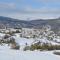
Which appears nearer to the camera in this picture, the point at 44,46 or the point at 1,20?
the point at 44,46

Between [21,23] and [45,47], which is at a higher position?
A: [45,47]

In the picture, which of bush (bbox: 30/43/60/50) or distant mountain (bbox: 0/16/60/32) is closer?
bush (bbox: 30/43/60/50)

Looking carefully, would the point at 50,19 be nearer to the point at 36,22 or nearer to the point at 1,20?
the point at 36,22

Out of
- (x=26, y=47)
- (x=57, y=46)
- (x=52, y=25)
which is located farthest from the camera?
(x=52, y=25)

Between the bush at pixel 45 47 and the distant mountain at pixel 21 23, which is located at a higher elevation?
the bush at pixel 45 47

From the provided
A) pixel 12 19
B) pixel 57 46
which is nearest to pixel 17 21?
pixel 12 19

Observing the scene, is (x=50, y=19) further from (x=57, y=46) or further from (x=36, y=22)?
(x=57, y=46)

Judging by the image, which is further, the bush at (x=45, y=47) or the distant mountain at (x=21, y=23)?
the distant mountain at (x=21, y=23)

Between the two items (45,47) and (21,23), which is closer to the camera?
(45,47)

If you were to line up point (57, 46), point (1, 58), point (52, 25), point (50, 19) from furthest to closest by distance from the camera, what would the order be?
point (50, 19), point (52, 25), point (57, 46), point (1, 58)

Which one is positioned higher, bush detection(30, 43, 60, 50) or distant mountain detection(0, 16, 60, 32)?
bush detection(30, 43, 60, 50)
